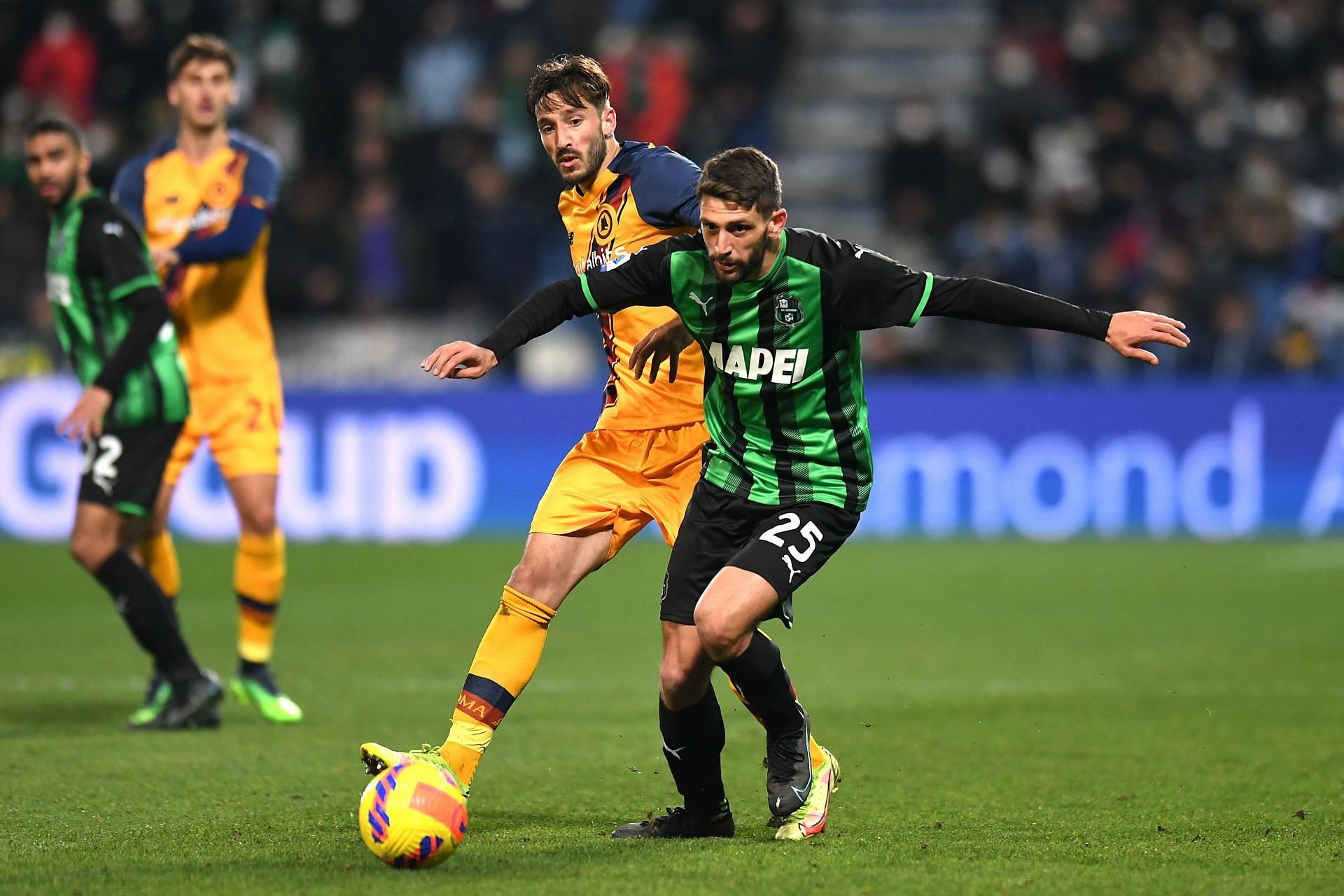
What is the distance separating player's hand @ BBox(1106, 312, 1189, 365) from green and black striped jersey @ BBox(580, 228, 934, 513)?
0.49 m

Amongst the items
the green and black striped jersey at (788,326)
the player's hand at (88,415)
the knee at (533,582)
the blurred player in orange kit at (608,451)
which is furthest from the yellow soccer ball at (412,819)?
the player's hand at (88,415)

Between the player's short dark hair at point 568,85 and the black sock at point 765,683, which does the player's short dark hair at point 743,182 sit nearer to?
the player's short dark hair at point 568,85

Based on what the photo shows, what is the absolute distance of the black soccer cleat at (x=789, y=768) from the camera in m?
5.02

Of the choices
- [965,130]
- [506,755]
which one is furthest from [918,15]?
[506,755]

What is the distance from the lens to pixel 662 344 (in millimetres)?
5168

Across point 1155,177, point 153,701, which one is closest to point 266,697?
point 153,701

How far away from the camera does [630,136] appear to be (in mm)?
16156

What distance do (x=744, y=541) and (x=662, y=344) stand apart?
604 millimetres

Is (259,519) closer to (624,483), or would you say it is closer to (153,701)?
(153,701)

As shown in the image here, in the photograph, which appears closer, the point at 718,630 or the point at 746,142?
the point at 718,630

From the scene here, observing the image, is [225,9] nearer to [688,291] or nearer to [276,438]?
[276,438]

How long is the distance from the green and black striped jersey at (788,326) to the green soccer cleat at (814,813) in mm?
781

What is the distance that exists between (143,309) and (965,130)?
504 inches

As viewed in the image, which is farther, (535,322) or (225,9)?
(225,9)
